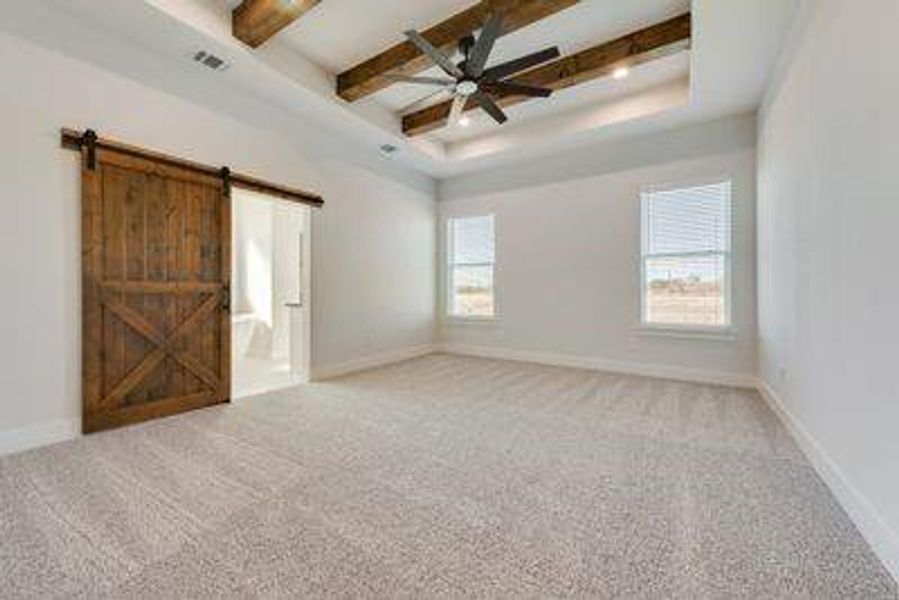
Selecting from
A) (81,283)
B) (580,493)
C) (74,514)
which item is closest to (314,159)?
(81,283)

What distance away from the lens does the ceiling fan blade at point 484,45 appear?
2.79 metres

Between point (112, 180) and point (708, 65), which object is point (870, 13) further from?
point (112, 180)

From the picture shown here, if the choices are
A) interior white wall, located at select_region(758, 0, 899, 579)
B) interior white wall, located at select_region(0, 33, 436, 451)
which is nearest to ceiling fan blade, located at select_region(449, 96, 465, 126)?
interior white wall, located at select_region(0, 33, 436, 451)

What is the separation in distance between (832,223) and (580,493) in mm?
2023

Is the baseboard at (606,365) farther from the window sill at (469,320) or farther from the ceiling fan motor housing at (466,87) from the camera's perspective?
the ceiling fan motor housing at (466,87)

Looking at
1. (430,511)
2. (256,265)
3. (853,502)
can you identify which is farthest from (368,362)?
(853,502)

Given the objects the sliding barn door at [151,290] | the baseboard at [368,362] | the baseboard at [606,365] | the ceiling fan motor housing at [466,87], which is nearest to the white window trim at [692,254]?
the baseboard at [606,365]

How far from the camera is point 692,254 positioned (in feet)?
15.7

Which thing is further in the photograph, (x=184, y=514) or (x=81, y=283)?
(x=81, y=283)

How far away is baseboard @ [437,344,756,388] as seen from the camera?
4547 mm

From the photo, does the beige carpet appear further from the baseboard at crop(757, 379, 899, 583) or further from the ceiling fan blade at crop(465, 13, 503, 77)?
the ceiling fan blade at crop(465, 13, 503, 77)

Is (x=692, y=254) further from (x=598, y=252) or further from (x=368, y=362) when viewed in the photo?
(x=368, y=362)

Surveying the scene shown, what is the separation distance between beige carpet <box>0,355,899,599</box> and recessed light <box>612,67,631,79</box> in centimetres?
324

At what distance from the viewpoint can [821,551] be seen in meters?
1.69
